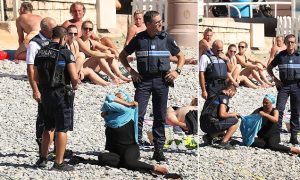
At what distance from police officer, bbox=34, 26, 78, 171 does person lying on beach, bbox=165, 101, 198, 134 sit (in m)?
3.00

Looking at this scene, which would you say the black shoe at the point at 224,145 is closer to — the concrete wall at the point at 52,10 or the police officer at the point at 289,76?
the police officer at the point at 289,76

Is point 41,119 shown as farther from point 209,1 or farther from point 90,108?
point 209,1

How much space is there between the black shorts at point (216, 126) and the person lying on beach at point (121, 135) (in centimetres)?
203

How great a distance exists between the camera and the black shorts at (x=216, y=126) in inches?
506

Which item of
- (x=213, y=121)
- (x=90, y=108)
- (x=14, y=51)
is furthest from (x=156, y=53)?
(x=14, y=51)

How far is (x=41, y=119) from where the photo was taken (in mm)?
10836

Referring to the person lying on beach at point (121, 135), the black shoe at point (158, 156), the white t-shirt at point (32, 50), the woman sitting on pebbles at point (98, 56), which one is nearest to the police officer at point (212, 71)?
the black shoe at point (158, 156)

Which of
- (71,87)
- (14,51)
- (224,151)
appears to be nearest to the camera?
(71,87)

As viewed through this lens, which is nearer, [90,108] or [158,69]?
[158,69]

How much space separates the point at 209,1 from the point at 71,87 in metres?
15.1

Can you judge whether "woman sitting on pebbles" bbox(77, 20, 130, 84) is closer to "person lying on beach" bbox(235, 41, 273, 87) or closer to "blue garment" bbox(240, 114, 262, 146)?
"blue garment" bbox(240, 114, 262, 146)

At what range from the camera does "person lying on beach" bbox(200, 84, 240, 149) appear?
1284 centimetres

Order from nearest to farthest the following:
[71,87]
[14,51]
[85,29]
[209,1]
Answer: [71,87]
[85,29]
[14,51]
[209,1]

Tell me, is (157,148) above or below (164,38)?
below
